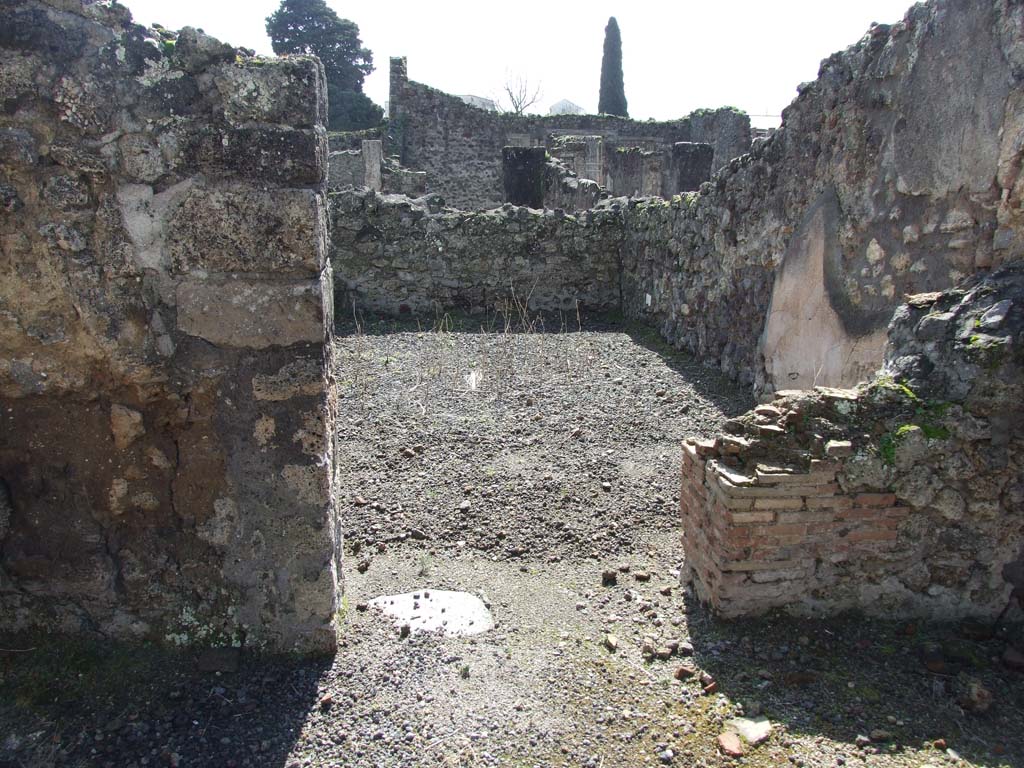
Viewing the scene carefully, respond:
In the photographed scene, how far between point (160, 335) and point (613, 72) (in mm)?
32265

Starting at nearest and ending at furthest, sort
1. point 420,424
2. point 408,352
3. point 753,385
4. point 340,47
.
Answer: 1. point 420,424
2. point 753,385
3. point 408,352
4. point 340,47

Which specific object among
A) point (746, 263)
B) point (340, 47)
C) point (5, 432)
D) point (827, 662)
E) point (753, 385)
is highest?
point (340, 47)

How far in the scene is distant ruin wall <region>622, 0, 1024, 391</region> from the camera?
355 centimetres

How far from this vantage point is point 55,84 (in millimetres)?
2174

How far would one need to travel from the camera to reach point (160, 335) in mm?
2412

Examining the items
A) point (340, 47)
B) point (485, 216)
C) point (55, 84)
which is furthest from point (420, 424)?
point (340, 47)

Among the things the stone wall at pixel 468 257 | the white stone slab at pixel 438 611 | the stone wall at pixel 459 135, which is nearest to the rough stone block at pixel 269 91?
the white stone slab at pixel 438 611

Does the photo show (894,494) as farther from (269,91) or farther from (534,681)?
(269,91)

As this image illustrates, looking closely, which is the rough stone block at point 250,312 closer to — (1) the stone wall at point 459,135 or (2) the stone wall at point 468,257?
(2) the stone wall at point 468,257

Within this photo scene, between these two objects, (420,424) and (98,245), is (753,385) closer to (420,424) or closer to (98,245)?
(420,424)

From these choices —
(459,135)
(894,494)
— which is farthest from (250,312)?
(459,135)

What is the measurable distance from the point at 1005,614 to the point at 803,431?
1.05m

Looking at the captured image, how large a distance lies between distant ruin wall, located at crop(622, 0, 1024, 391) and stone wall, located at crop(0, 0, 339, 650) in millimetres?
3097

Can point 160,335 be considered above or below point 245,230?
below
